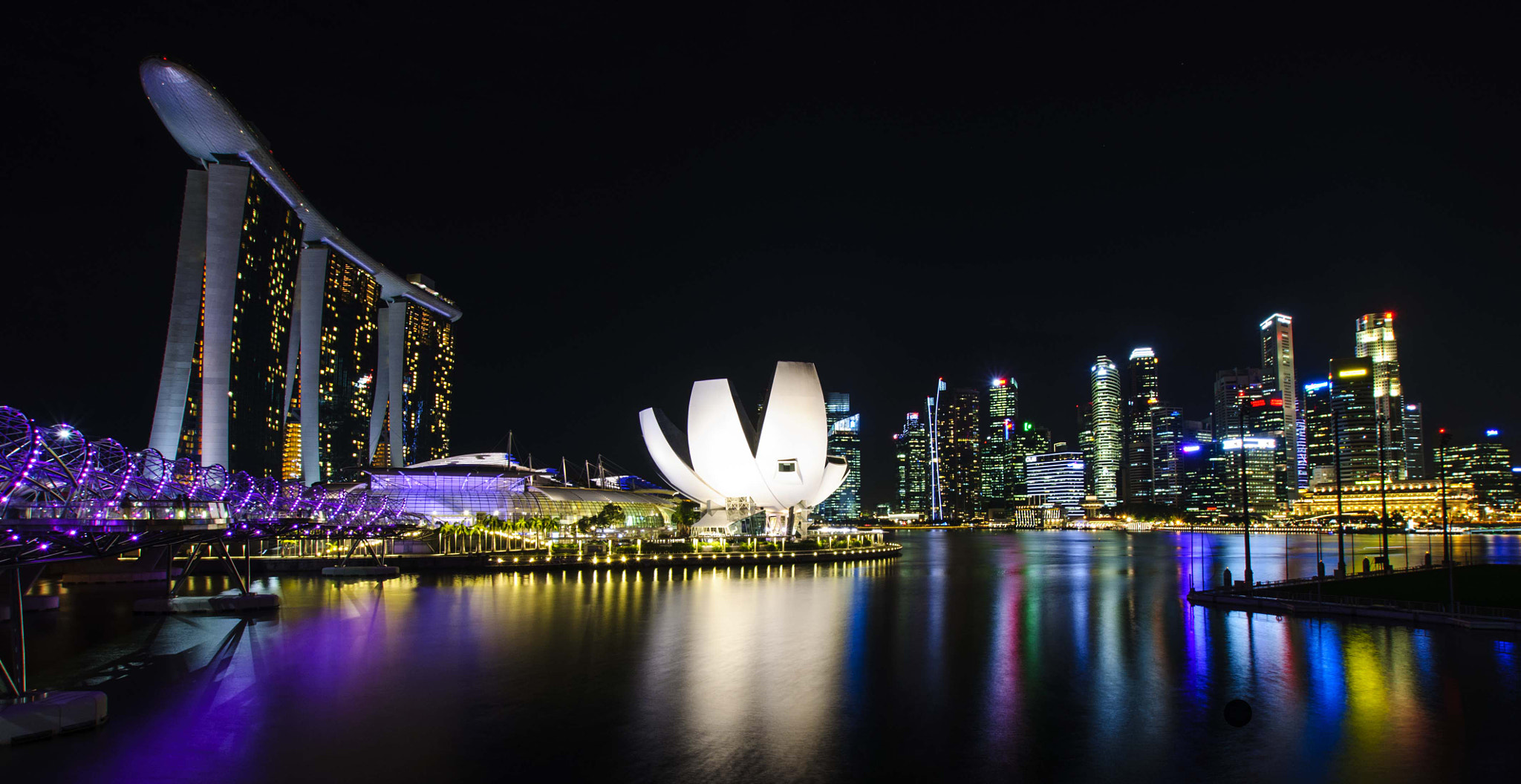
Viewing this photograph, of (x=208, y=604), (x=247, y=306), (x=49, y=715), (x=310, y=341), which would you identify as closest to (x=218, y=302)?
(x=247, y=306)

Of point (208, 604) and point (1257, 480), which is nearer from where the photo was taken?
point (208, 604)

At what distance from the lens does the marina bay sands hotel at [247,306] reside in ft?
130

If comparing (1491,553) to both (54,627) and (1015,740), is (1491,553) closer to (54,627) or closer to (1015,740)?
(1015,740)

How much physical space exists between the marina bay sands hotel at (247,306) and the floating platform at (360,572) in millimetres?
12574

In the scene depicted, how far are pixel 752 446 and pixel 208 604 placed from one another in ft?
97.9

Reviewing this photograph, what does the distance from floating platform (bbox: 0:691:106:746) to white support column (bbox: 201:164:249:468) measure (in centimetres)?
3405

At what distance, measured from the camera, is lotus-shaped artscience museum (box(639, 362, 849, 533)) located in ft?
151

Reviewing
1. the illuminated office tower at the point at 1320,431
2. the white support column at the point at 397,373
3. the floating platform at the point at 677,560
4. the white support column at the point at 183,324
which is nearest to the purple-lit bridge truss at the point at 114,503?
the floating platform at the point at 677,560

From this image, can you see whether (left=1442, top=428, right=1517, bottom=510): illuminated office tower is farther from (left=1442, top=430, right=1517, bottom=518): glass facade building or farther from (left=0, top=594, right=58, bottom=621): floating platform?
(left=0, top=594, right=58, bottom=621): floating platform

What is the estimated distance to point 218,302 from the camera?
4072cm

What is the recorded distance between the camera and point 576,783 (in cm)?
830

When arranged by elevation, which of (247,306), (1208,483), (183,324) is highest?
(247,306)

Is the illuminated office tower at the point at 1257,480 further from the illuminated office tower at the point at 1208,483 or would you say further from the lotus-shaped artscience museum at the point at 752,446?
the lotus-shaped artscience museum at the point at 752,446

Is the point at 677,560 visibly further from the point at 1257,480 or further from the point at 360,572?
the point at 1257,480
